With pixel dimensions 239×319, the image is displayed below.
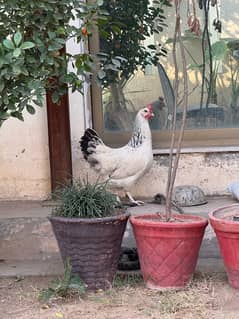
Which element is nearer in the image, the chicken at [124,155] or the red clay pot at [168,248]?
the red clay pot at [168,248]

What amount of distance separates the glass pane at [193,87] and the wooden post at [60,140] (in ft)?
1.39

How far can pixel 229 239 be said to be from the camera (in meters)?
3.86

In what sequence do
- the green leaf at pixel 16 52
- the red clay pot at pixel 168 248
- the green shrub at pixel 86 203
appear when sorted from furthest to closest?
the green shrub at pixel 86 203
the red clay pot at pixel 168 248
the green leaf at pixel 16 52

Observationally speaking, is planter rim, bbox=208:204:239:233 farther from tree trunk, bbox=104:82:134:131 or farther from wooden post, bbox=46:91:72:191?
tree trunk, bbox=104:82:134:131

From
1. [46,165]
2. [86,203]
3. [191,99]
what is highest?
[191,99]

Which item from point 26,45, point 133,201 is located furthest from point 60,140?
point 26,45

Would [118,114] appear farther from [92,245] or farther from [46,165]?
[92,245]

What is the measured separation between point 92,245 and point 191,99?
6.58ft

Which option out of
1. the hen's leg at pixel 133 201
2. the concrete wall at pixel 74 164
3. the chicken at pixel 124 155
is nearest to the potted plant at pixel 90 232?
the chicken at pixel 124 155

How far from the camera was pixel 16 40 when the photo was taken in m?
3.35

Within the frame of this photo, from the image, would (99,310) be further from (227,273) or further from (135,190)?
(135,190)

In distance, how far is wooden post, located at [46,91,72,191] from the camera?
5219 mm

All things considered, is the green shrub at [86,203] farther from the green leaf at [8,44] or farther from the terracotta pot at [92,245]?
the green leaf at [8,44]

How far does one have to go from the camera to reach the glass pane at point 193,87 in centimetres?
548
